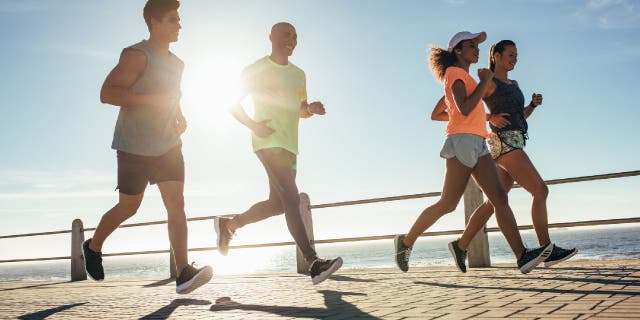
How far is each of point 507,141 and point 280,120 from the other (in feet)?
6.45

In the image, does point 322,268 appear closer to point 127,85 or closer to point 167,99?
point 167,99

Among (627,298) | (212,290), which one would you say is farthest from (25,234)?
(627,298)

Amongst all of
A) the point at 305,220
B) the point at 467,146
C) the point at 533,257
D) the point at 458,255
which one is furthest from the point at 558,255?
the point at 305,220

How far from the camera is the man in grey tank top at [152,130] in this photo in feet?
13.9

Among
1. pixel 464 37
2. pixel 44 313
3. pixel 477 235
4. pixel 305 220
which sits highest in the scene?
pixel 464 37

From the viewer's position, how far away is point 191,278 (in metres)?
4.33

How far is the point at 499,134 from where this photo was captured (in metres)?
A: 5.35

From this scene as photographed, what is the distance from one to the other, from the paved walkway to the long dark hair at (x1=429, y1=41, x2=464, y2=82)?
1.80 metres

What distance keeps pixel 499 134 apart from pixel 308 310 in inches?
102

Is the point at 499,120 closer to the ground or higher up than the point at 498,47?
closer to the ground

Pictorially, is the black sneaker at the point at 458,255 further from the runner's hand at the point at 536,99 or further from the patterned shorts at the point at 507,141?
the runner's hand at the point at 536,99

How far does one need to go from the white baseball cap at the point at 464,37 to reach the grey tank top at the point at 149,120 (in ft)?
7.78

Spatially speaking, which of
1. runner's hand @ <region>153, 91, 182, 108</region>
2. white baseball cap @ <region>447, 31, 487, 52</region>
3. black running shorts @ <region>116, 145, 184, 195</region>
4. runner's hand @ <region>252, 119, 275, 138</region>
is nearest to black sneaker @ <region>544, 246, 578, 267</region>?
white baseball cap @ <region>447, 31, 487, 52</region>

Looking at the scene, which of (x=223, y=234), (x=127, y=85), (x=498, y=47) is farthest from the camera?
(x=223, y=234)
